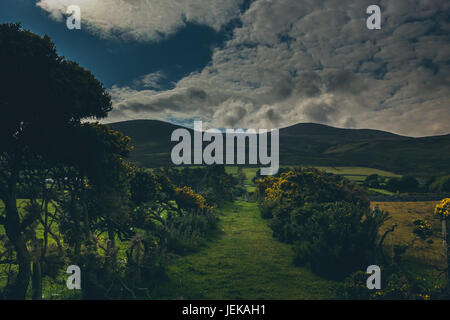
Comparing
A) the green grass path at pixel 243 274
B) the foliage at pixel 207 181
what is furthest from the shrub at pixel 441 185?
the green grass path at pixel 243 274

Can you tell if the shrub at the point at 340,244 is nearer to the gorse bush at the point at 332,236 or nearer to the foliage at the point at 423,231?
the gorse bush at the point at 332,236

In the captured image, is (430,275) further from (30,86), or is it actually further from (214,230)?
(30,86)

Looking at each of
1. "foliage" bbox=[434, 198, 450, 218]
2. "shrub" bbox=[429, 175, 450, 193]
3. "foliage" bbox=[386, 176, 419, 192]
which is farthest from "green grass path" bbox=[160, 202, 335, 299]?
"foliage" bbox=[386, 176, 419, 192]

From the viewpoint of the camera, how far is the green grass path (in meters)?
9.72

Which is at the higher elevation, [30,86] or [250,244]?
[30,86]

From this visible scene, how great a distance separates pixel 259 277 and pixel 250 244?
219 inches

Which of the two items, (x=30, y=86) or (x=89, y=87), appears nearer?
(x=30, y=86)

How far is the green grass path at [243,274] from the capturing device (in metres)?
9.72

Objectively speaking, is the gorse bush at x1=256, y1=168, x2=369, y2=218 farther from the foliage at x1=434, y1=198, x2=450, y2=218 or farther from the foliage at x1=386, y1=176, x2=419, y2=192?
the foliage at x1=386, y1=176, x2=419, y2=192
